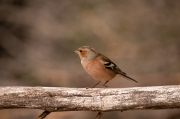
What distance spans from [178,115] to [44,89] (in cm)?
405

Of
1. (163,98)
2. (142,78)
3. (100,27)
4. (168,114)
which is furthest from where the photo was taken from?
(100,27)

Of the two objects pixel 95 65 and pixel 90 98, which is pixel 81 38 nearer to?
pixel 95 65

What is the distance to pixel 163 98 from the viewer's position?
343 cm

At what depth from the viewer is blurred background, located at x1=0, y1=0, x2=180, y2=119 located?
7.87 meters

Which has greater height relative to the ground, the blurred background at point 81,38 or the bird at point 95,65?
the blurred background at point 81,38

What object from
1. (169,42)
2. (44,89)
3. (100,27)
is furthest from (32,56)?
(44,89)

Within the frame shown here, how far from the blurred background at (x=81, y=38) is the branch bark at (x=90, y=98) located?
407cm

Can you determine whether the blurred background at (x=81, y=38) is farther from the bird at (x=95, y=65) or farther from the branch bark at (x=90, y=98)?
the branch bark at (x=90, y=98)

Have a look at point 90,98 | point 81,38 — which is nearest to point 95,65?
point 90,98

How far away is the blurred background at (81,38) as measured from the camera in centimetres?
787

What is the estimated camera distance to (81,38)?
8.30m

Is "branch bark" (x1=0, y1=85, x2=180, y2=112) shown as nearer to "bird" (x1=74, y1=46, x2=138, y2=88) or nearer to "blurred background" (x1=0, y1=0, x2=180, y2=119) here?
"bird" (x1=74, y1=46, x2=138, y2=88)

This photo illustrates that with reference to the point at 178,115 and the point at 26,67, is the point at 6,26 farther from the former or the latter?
the point at 178,115

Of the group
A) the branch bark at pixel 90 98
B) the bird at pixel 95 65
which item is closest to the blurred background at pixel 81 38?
the bird at pixel 95 65
